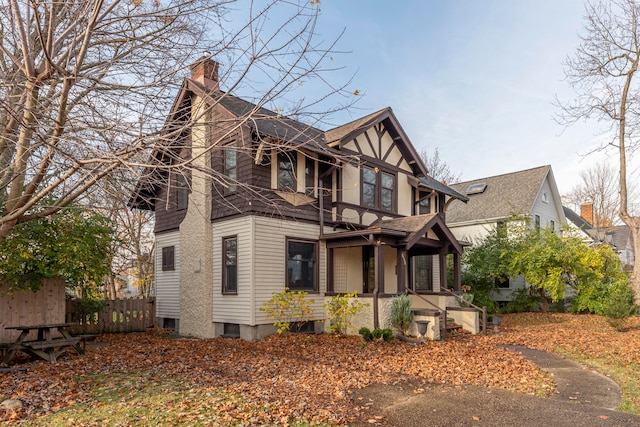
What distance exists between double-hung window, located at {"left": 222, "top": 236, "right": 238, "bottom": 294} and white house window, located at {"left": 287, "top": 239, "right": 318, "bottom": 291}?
61.7 inches

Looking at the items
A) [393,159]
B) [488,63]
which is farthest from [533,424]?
[393,159]

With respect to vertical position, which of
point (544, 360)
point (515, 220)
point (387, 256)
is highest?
point (515, 220)

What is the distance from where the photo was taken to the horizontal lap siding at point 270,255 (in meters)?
12.5

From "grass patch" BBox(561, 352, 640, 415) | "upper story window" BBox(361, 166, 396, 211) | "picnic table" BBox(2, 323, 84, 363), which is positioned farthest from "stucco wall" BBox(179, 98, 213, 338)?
"grass patch" BBox(561, 352, 640, 415)

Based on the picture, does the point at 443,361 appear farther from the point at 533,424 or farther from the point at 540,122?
the point at 540,122

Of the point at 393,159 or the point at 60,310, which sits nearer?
the point at 60,310

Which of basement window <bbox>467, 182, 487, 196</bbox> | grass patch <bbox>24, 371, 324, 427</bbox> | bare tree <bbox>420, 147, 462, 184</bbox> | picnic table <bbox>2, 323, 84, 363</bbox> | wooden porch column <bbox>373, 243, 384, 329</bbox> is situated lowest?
grass patch <bbox>24, 371, 324, 427</bbox>

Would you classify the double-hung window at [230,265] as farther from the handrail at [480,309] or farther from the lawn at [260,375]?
the handrail at [480,309]

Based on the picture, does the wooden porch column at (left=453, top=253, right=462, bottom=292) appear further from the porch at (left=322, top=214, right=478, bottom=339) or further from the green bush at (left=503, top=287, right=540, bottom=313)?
the green bush at (left=503, top=287, right=540, bottom=313)

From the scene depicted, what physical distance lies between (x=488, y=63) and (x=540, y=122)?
24.2 ft

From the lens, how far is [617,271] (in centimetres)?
2027

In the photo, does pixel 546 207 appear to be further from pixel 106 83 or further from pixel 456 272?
pixel 106 83

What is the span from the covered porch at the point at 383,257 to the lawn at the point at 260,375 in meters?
1.74

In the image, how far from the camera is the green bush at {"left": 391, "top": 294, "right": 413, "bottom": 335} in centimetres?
1292
